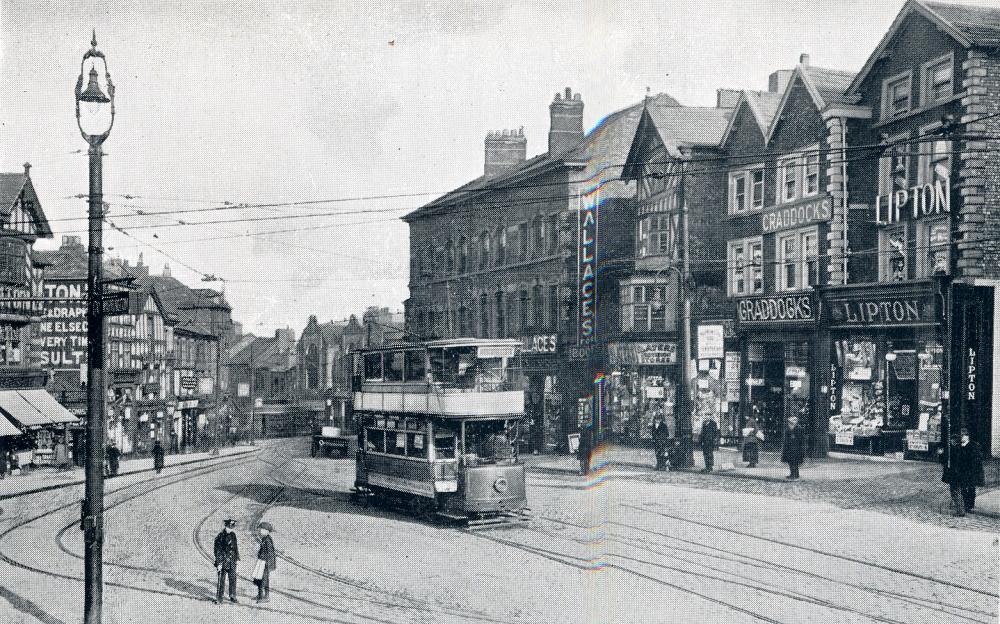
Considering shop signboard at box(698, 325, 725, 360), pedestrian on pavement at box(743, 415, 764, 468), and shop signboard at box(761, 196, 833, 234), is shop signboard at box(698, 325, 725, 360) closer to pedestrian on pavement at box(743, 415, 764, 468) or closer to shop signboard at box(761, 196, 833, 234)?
pedestrian on pavement at box(743, 415, 764, 468)

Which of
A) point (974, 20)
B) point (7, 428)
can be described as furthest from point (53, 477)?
point (974, 20)

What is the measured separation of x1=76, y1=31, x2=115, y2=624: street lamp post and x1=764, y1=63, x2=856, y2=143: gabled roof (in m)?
20.3

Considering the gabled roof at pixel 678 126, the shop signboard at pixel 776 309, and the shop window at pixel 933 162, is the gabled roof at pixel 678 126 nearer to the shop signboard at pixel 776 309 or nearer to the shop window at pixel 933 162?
the shop signboard at pixel 776 309

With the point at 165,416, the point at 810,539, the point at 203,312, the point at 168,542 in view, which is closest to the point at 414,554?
the point at 168,542

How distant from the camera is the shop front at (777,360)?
94.5 ft

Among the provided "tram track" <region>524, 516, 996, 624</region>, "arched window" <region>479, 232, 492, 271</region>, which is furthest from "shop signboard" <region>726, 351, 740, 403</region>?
"tram track" <region>524, 516, 996, 624</region>

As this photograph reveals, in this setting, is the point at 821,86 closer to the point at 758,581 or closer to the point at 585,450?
the point at 585,450

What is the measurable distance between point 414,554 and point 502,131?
29.5m

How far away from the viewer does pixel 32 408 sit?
116 feet

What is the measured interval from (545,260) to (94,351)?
21.6 metres

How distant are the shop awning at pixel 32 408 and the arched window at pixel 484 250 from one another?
53.9 feet

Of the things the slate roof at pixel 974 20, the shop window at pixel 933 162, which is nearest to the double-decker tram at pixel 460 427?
the shop window at pixel 933 162

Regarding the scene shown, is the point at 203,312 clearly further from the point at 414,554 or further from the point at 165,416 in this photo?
the point at 414,554

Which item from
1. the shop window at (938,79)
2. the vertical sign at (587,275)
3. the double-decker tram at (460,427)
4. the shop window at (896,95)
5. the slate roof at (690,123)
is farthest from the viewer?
the slate roof at (690,123)
